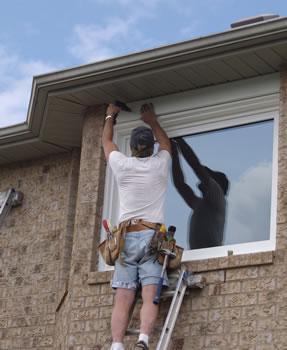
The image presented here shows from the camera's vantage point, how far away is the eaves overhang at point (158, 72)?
316 inches

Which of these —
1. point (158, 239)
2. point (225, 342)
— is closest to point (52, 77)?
point (158, 239)

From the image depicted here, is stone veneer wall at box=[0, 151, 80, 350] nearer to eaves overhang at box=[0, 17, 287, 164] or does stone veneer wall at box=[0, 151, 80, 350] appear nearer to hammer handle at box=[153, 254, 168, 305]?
eaves overhang at box=[0, 17, 287, 164]

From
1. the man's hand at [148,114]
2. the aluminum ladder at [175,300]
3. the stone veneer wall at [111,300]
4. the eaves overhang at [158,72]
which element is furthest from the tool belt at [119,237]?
the eaves overhang at [158,72]

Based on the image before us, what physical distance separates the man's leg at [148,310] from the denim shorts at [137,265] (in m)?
0.08

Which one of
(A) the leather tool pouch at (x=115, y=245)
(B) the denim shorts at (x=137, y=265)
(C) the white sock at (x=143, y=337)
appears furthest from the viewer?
(A) the leather tool pouch at (x=115, y=245)

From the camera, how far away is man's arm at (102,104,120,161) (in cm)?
858

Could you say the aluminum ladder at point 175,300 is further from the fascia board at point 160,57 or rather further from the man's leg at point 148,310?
the fascia board at point 160,57

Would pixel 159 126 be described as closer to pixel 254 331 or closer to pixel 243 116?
pixel 243 116

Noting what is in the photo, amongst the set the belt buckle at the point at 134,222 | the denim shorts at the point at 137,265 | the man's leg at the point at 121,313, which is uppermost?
the belt buckle at the point at 134,222

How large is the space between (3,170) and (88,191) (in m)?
2.57

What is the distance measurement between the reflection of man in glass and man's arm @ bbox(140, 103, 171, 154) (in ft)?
1.22

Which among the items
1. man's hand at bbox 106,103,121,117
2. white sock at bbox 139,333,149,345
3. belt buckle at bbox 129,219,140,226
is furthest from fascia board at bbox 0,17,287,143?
white sock at bbox 139,333,149,345

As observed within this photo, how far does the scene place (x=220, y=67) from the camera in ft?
27.8

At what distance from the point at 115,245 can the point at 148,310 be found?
0.72 m
